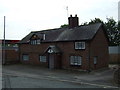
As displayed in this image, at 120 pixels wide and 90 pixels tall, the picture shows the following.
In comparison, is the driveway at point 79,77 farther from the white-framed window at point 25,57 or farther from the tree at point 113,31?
the tree at point 113,31

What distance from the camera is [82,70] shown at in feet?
107

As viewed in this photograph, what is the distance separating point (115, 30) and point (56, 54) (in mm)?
33875

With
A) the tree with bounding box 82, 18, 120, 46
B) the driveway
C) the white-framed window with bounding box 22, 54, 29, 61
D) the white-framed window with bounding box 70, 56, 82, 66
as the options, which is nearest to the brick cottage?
the white-framed window with bounding box 70, 56, 82, 66

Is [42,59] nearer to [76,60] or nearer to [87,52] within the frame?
[76,60]

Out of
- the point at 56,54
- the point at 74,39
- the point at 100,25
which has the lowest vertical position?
the point at 56,54

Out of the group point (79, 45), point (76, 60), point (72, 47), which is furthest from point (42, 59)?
point (79, 45)

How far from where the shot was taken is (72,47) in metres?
34.5

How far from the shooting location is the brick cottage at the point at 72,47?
107 feet

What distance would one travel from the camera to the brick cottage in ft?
107

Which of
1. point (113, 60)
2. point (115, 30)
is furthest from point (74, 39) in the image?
point (115, 30)

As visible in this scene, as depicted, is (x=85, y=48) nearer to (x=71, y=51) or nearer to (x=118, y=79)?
(x=71, y=51)

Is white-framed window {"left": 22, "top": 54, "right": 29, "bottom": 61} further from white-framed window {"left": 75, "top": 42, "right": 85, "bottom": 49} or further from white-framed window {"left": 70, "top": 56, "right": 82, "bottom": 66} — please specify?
white-framed window {"left": 75, "top": 42, "right": 85, "bottom": 49}

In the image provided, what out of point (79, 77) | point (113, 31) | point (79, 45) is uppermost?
point (113, 31)

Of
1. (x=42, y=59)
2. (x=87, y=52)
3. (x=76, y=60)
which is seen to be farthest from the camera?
(x=42, y=59)
